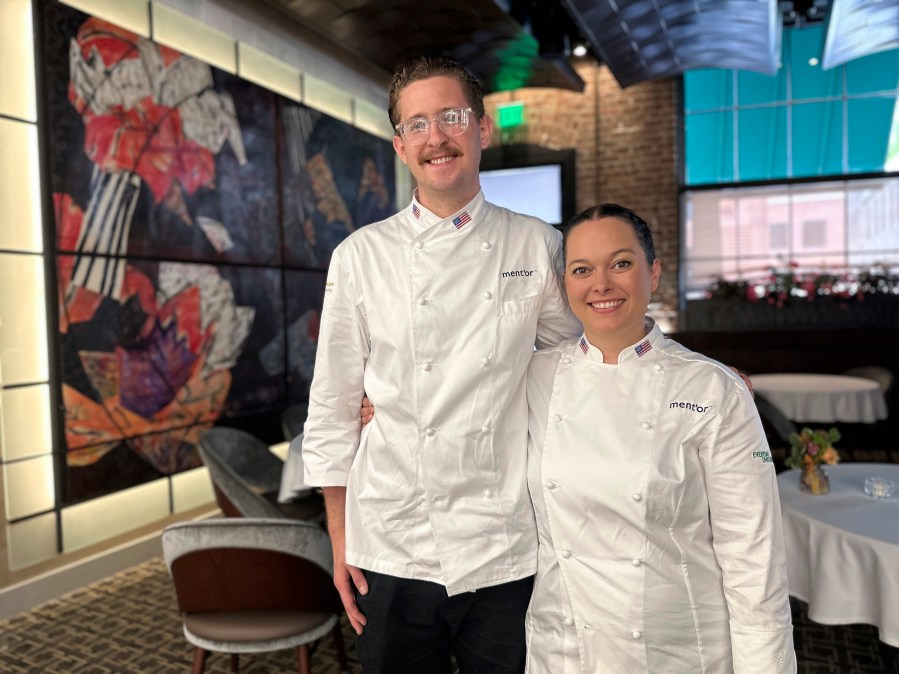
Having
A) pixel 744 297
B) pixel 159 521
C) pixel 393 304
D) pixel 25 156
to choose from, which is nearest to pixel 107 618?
pixel 159 521

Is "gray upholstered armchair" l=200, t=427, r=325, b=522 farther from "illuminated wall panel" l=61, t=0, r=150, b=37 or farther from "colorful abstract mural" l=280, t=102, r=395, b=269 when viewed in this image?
"illuminated wall panel" l=61, t=0, r=150, b=37

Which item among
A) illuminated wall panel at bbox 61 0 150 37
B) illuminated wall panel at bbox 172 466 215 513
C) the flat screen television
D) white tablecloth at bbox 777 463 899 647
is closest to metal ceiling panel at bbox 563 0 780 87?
the flat screen television

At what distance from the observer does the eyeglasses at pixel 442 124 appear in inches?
54.4

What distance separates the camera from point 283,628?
7.45 feet

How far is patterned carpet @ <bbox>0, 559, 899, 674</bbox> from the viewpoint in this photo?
2.84 metres

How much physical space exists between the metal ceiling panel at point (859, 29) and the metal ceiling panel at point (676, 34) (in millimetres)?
515

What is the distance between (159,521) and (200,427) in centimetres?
66

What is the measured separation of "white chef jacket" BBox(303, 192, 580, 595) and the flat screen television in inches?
271

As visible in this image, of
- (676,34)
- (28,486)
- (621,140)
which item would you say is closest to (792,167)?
(621,140)

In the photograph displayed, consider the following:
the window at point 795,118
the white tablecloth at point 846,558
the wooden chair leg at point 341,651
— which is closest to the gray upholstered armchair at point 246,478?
the wooden chair leg at point 341,651

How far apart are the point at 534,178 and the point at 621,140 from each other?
109 cm

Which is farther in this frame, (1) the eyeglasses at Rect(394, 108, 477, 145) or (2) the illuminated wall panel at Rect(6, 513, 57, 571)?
(2) the illuminated wall panel at Rect(6, 513, 57, 571)

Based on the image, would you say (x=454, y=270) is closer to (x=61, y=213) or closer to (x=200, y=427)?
(x=61, y=213)

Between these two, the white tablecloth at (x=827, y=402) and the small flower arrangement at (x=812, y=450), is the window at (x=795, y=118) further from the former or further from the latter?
the small flower arrangement at (x=812, y=450)
